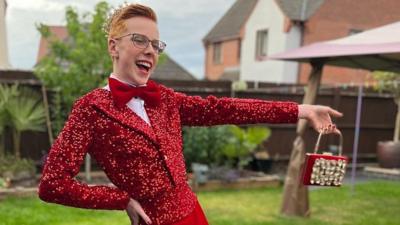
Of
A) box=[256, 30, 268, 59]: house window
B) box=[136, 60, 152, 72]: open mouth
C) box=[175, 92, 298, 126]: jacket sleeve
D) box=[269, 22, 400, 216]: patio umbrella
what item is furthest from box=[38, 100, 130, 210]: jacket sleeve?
box=[256, 30, 268, 59]: house window

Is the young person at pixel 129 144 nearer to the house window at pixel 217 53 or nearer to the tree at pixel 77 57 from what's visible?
the tree at pixel 77 57

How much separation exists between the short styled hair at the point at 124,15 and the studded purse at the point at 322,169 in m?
0.90

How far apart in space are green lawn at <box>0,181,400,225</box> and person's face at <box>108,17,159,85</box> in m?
4.21

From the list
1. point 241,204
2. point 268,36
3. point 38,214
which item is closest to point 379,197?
point 241,204

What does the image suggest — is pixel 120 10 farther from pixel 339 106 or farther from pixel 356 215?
pixel 339 106

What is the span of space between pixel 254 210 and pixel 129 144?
17.7 ft

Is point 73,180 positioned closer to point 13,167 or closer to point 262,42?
point 13,167

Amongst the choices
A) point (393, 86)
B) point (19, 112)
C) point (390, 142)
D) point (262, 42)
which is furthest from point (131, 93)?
point (262, 42)

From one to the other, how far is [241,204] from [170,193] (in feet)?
18.4

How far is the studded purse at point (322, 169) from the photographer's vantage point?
229cm

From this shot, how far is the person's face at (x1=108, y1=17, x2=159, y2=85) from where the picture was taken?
6.27 feet

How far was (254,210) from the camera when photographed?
23.0 feet

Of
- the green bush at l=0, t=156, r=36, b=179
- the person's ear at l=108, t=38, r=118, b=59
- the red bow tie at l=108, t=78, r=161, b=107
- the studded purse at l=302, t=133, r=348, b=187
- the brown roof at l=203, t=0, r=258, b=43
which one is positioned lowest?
the green bush at l=0, t=156, r=36, b=179

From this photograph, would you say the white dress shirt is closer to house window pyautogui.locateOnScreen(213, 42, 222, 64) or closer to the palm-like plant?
the palm-like plant
